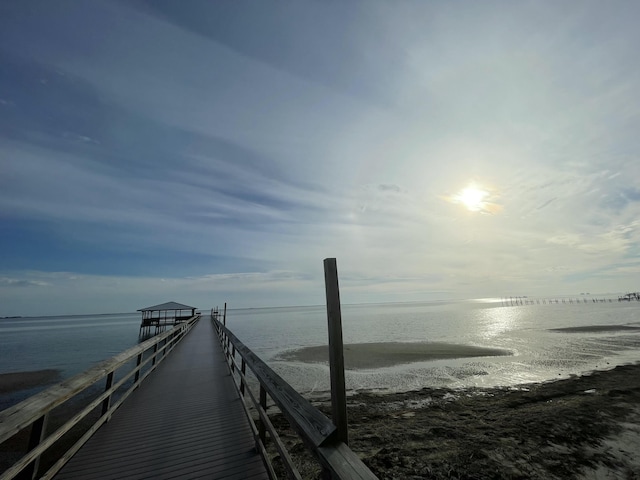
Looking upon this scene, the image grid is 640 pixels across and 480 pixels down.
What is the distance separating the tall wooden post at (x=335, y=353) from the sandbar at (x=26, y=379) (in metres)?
19.8

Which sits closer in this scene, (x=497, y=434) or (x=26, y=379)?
(x=497, y=434)

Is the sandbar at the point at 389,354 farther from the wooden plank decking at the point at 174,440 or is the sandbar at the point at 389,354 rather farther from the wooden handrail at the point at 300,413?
the wooden handrail at the point at 300,413

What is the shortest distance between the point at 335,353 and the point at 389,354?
20.9 meters

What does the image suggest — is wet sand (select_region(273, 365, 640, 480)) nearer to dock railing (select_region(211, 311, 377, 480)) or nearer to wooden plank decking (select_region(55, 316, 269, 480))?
wooden plank decking (select_region(55, 316, 269, 480))

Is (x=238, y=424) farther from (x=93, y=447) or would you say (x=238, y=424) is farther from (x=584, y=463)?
(x=584, y=463)

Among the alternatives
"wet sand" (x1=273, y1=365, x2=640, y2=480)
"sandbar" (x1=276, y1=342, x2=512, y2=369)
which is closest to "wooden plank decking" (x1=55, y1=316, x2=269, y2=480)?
"wet sand" (x1=273, y1=365, x2=640, y2=480)

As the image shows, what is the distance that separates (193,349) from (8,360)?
2214cm

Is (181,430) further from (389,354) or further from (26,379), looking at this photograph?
(26,379)

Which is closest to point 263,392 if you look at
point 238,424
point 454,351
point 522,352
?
point 238,424

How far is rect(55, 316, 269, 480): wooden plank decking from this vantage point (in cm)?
340

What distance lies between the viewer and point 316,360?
19.1 m

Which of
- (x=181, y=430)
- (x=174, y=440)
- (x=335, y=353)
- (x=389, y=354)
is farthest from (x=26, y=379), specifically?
(x=335, y=353)

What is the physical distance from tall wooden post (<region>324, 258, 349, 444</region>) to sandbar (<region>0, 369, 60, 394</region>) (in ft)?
64.9

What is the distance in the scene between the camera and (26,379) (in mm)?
16344
